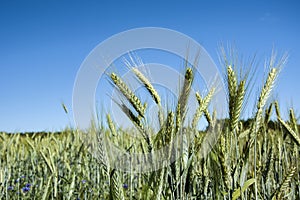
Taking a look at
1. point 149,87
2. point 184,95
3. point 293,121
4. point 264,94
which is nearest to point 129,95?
point 149,87

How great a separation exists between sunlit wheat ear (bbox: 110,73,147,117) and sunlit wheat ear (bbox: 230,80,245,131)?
0.96 feet

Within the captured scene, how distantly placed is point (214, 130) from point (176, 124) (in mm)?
298

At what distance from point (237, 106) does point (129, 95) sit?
35cm

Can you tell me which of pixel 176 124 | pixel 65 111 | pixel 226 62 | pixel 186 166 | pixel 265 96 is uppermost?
pixel 65 111

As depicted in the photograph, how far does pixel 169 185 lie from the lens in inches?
47.0

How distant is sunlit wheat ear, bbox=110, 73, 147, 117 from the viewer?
3.88 feet

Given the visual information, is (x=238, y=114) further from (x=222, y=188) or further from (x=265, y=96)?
(x=222, y=188)

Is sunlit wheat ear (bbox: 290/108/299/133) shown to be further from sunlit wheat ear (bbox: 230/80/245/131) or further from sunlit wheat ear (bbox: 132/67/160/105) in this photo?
sunlit wheat ear (bbox: 132/67/160/105)

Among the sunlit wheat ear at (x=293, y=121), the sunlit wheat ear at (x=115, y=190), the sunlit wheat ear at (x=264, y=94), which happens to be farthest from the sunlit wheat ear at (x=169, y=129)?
the sunlit wheat ear at (x=293, y=121)

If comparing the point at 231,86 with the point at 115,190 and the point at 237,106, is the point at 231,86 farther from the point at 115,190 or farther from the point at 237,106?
the point at 115,190

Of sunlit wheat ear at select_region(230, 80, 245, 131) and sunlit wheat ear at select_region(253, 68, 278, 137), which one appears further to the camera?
sunlit wheat ear at select_region(253, 68, 278, 137)

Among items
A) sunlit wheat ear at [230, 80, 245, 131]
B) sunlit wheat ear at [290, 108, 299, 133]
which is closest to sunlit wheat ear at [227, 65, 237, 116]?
sunlit wheat ear at [230, 80, 245, 131]

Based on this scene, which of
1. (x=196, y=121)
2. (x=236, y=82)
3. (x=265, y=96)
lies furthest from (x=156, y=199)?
(x=265, y=96)

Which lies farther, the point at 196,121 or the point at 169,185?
the point at 196,121
